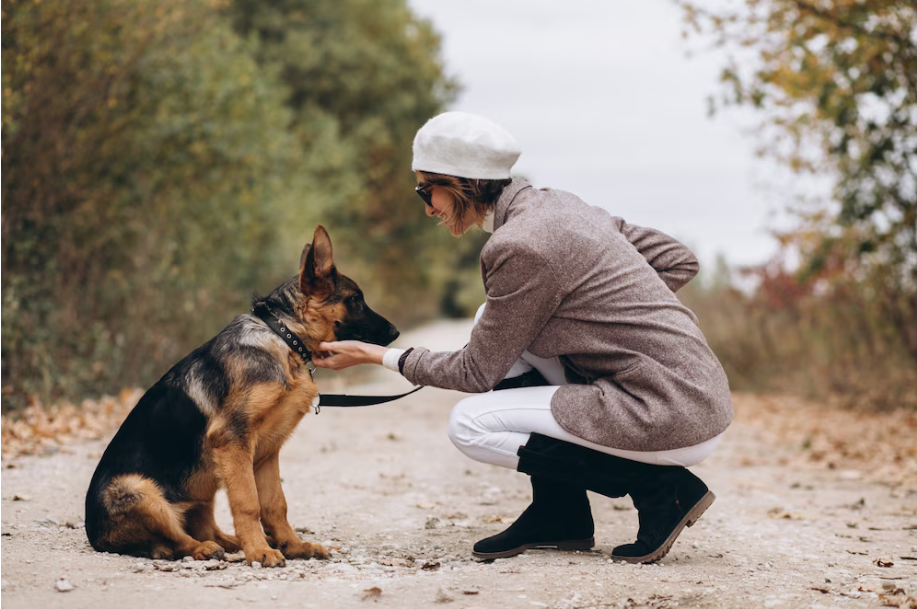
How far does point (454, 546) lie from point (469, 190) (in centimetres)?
191

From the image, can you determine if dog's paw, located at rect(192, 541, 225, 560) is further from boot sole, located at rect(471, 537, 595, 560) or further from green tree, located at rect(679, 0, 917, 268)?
green tree, located at rect(679, 0, 917, 268)

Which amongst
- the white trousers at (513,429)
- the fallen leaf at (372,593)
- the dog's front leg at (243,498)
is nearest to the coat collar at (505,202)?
the white trousers at (513,429)

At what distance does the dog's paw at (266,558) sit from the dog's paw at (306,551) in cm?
23

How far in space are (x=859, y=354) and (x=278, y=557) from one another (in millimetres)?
12242

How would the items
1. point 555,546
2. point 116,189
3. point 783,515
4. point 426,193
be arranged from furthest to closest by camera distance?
point 116,189, point 783,515, point 555,546, point 426,193

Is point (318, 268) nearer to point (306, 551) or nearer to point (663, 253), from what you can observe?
point (306, 551)

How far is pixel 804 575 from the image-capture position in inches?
176

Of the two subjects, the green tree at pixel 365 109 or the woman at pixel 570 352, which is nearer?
the woman at pixel 570 352

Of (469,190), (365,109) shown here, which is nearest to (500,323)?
(469,190)

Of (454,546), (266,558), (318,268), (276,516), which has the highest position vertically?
(318,268)

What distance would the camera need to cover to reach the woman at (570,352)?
166 inches

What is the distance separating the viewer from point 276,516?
4.71 meters

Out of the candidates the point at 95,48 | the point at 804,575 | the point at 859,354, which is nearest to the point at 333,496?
the point at 804,575

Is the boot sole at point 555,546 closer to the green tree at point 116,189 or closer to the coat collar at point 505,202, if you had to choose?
the coat collar at point 505,202
